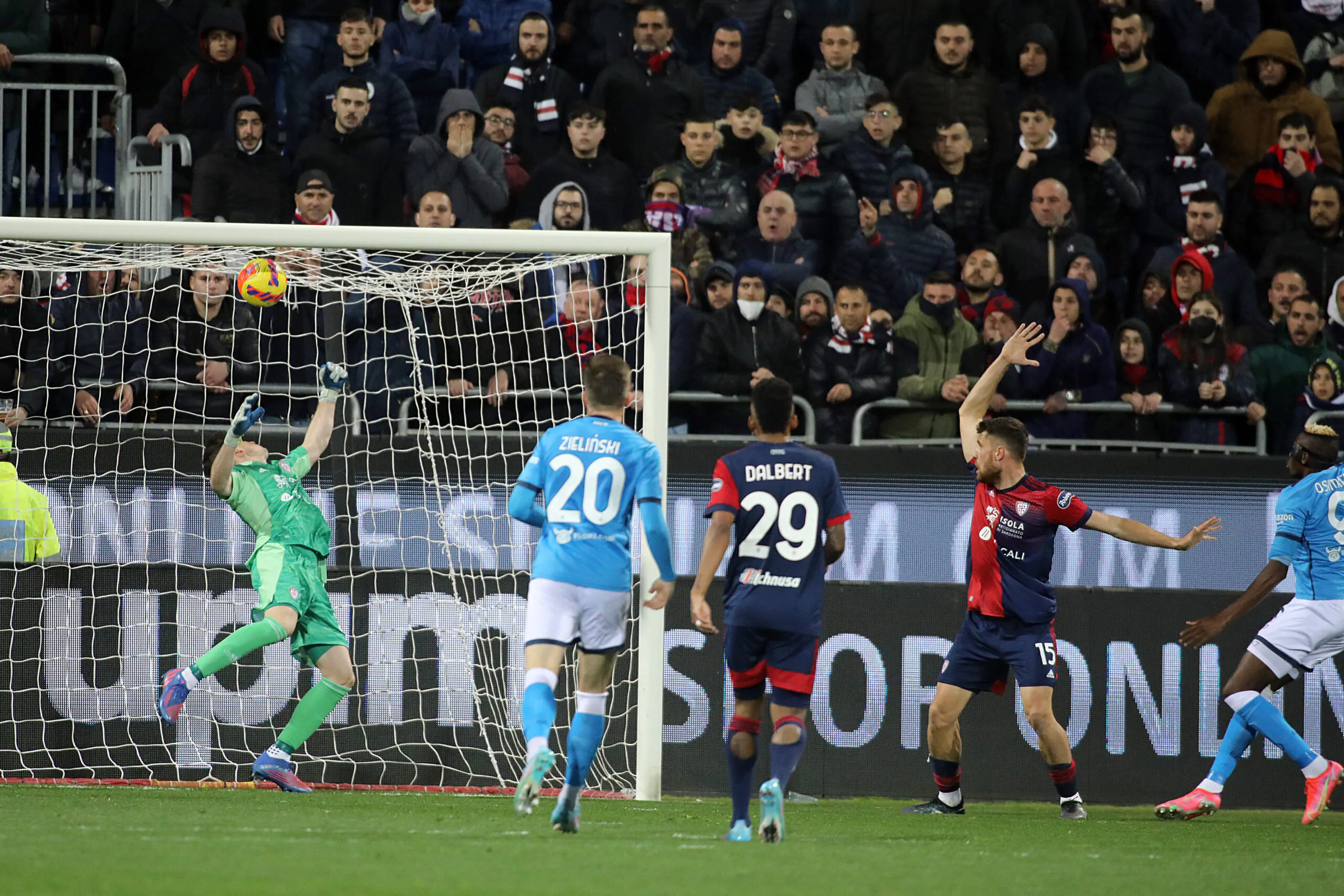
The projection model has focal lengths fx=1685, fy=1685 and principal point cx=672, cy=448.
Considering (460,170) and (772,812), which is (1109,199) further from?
(772,812)

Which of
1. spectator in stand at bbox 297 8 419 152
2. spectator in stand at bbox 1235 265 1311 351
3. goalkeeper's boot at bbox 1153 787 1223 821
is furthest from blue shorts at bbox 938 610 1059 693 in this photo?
spectator in stand at bbox 297 8 419 152

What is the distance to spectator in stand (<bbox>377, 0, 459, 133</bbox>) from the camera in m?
13.1

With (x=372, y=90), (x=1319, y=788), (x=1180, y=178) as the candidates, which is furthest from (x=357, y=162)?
(x=1319, y=788)

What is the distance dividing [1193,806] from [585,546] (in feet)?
12.8

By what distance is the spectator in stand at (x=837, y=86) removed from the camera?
43.6 ft

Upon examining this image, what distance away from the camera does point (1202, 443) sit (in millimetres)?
11555

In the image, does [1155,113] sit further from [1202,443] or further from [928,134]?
[1202,443]

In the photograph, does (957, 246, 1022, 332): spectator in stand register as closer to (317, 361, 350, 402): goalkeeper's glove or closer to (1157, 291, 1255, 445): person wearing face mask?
(1157, 291, 1255, 445): person wearing face mask

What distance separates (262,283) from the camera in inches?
356

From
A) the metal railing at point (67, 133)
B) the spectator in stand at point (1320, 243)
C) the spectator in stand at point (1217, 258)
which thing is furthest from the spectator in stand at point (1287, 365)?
the metal railing at point (67, 133)

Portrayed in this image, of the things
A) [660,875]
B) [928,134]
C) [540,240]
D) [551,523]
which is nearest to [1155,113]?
[928,134]

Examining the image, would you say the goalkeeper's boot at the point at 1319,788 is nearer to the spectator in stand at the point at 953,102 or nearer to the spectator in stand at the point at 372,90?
the spectator in stand at the point at 953,102

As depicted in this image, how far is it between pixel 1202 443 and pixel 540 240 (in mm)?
5259

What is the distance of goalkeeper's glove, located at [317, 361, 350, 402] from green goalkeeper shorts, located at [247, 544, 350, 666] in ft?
2.74
